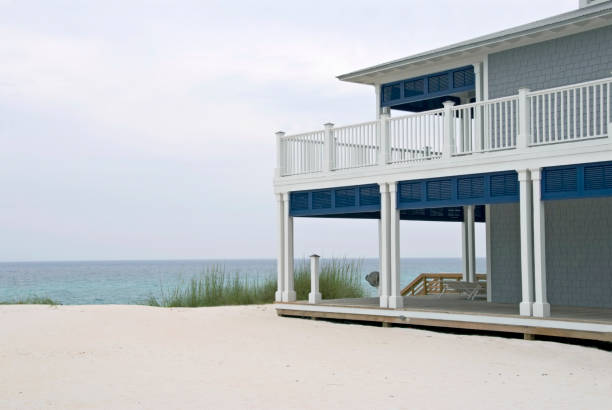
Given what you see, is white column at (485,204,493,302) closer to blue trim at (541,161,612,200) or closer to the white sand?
the white sand

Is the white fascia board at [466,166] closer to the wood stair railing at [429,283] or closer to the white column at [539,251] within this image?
the white column at [539,251]

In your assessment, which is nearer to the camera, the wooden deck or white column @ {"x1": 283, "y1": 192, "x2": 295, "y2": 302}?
the wooden deck

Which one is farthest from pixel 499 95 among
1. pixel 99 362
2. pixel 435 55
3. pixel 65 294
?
pixel 65 294

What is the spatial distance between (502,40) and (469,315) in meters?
5.78

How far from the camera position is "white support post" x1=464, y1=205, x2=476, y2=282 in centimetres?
2080

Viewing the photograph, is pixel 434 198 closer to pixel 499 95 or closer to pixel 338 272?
pixel 499 95

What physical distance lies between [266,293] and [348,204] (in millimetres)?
8222

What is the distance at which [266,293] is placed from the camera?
25562mm

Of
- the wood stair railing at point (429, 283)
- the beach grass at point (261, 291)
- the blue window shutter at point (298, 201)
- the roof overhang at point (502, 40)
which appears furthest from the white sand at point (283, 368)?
the wood stair railing at point (429, 283)

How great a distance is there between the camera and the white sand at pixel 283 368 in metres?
9.77

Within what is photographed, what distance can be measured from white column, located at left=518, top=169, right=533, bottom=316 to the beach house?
0.02 m

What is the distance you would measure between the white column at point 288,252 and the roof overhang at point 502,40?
3635 millimetres

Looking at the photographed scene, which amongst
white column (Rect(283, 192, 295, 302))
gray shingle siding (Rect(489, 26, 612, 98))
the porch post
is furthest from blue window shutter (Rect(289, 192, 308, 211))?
gray shingle siding (Rect(489, 26, 612, 98))

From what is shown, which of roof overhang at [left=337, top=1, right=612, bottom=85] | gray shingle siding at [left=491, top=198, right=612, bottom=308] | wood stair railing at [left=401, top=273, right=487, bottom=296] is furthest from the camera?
wood stair railing at [left=401, top=273, right=487, bottom=296]
